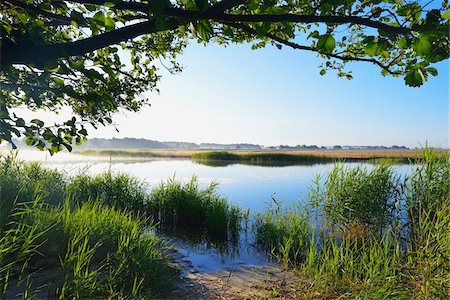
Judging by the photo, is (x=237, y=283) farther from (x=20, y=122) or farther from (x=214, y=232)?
(x=20, y=122)

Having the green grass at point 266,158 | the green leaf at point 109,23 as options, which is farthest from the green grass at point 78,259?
the green grass at point 266,158

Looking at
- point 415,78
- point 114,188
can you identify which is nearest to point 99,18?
point 415,78

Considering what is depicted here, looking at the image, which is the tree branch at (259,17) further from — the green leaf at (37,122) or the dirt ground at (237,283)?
the dirt ground at (237,283)

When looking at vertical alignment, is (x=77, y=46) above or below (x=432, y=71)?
above

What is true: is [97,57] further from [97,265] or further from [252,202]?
[252,202]

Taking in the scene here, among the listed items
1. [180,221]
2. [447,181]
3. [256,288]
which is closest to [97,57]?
[256,288]

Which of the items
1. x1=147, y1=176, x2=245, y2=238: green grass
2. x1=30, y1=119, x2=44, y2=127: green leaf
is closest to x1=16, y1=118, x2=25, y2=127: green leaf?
x1=30, y1=119, x2=44, y2=127: green leaf

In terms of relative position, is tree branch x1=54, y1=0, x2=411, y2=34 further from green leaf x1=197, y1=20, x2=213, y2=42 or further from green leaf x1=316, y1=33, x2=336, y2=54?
green leaf x1=316, y1=33, x2=336, y2=54

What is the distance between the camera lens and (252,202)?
12.1 metres

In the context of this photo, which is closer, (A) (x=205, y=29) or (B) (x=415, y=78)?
(A) (x=205, y=29)

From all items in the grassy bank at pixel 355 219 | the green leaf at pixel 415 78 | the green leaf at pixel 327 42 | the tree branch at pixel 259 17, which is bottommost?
the grassy bank at pixel 355 219

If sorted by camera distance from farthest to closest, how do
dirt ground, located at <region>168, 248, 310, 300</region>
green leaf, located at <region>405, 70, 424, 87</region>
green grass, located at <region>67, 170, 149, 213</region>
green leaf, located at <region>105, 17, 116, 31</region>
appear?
green grass, located at <region>67, 170, 149, 213</region> → dirt ground, located at <region>168, 248, 310, 300</region> → green leaf, located at <region>105, 17, 116, 31</region> → green leaf, located at <region>405, 70, 424, 87</region>

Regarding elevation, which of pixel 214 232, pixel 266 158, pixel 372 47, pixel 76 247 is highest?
pixel 372 47

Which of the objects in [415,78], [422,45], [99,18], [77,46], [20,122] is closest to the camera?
[422,45]
